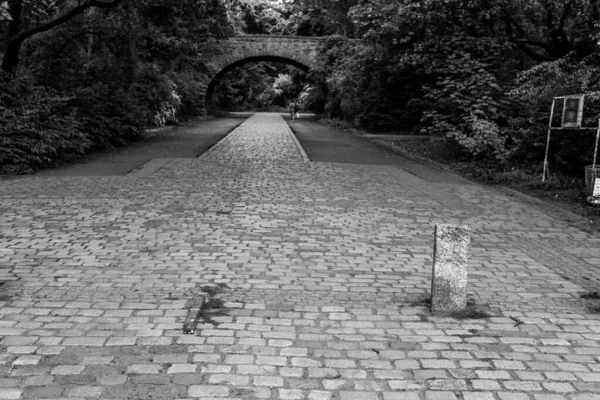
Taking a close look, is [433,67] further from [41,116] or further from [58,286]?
[58,286]

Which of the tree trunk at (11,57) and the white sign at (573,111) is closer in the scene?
the white sign at (573,111)

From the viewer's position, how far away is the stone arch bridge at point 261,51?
1569 inches

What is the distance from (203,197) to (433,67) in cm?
1166

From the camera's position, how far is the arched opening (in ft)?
197

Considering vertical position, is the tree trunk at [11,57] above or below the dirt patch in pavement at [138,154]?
above

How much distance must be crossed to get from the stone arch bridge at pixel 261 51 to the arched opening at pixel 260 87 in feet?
51.6

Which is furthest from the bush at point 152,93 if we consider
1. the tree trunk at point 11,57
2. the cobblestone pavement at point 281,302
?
the cobblestone pavement at point 281,302

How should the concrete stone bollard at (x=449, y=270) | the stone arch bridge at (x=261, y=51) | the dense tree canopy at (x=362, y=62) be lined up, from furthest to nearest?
the stone arch bridge at (x=261, y=51) → the dense tree canopy at (x=362, y=62) → the concrete stone bollard at (x=449, y=270)

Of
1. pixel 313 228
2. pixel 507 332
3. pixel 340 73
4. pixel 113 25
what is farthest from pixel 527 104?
pixel 340 73

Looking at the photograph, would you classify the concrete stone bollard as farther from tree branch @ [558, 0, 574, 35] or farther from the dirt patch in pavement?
tree branch @ [558, 0, 574, 35]

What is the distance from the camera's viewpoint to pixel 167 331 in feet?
13.5

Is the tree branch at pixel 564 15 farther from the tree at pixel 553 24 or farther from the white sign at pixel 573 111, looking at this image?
the white sign at pixel 573 111

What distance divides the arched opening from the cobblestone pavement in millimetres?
49492

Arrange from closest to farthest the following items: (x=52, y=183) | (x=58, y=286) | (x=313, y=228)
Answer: (x=58, y=286), (x=313, y=228), (x=52, y=183)
